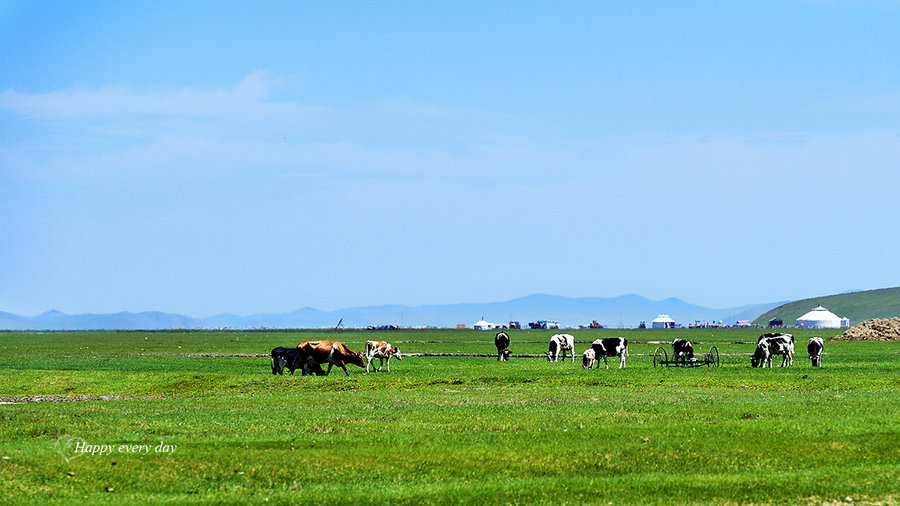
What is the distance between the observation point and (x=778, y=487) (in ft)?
69.1

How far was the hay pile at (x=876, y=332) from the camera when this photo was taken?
129125mm

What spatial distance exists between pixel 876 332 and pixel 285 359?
97.9 m

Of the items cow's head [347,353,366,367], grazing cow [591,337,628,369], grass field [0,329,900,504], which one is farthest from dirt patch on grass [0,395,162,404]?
grazing cow [591,337,628,369]

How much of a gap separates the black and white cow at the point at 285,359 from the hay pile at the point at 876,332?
3727 inches

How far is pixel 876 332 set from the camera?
430 feet

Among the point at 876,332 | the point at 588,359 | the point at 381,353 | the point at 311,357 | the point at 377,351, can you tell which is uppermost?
the point at 876,332

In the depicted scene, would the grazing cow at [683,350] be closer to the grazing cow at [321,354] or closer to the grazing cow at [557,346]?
the grazing cow at [557,346]

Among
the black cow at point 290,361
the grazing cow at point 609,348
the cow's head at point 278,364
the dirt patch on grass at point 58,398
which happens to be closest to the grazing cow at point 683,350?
the grazing cow at point 609,348

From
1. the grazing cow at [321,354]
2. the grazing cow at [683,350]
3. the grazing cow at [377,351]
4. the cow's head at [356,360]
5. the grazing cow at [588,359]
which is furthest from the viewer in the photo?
the grazing cow at [588,359]

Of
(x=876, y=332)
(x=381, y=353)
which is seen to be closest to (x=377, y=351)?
(x=381, y=353)

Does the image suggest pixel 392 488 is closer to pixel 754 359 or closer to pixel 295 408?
pixel 295 408

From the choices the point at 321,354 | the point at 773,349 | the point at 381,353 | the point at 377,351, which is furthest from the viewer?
the point at 773,349

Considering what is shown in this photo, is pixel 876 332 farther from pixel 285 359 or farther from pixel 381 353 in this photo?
pixel 285 359

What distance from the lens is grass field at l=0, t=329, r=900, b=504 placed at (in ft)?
68.7
